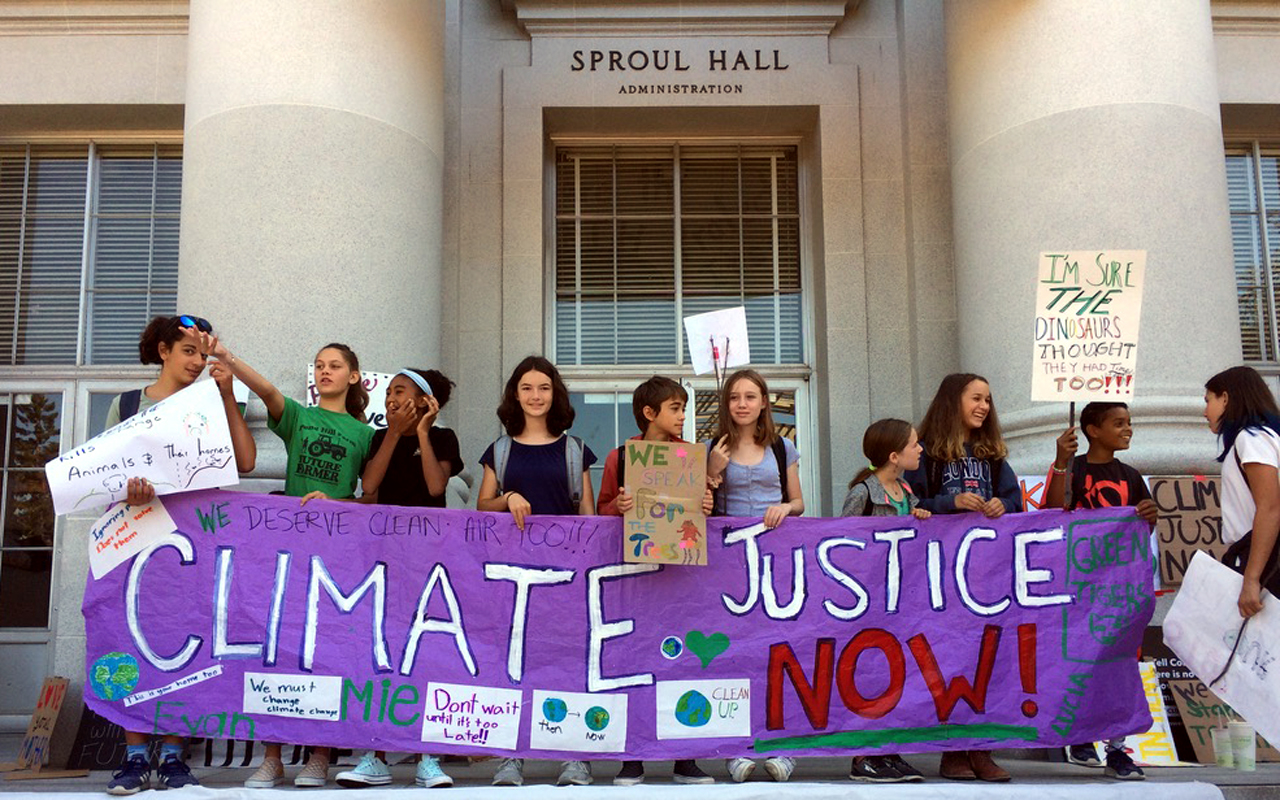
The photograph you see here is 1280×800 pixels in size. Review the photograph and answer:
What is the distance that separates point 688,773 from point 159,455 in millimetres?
2809

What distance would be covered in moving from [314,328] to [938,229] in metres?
4.94

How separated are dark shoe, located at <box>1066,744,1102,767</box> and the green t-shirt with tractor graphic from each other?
397cm

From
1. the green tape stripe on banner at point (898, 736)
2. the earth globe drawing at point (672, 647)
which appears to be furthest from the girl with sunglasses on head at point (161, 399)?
the green tape stripe on banner at point (898, 736)

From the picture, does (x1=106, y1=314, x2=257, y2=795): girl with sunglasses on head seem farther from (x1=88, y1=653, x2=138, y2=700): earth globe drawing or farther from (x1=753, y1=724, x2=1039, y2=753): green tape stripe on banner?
(x1=753, y1=724, x2=1039, y2=753): green tape stripe on banner

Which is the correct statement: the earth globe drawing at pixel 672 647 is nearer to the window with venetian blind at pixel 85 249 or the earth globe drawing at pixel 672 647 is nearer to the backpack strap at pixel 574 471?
the backpack strap at pixel 574 471

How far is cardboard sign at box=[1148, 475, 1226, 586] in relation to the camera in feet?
24.3

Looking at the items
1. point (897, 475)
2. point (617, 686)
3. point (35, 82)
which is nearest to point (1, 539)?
point (35, 82)

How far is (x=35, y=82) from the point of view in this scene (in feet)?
32.2

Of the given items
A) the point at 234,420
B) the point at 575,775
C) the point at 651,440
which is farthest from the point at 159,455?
the point at 575,775

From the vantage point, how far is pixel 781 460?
6.02 meters

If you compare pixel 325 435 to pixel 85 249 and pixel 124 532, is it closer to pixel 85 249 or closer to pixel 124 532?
pixel 124 532

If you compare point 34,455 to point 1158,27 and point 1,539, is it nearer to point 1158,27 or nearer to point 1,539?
point 1,539

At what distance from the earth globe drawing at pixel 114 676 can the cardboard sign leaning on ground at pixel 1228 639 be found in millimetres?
4834

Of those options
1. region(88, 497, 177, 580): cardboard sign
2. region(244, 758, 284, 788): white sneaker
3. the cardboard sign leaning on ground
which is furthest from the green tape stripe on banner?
region(88, 497, 177, 580): cardboard sign
